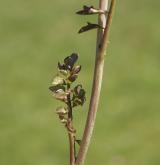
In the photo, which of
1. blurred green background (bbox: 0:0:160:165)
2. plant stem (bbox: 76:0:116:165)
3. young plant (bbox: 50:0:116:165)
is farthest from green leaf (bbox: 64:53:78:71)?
blurred green background (bbox: 0:0:160:165)

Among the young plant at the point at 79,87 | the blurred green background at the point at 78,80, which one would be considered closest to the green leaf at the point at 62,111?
the young plant at the point at 79,87

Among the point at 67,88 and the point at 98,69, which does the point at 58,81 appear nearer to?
the point at 67,88

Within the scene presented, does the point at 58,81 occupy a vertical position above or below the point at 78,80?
above

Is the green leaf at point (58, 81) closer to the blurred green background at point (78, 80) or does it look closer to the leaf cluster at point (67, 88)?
the leaf cluster at point (67, 88)

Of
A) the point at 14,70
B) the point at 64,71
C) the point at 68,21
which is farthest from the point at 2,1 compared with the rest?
the point at 64,71

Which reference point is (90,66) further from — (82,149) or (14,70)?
(82,149)

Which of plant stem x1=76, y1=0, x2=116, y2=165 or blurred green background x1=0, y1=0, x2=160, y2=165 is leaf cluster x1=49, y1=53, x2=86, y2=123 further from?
blurred green background x1=0, y1=0, x2=160, y2=165

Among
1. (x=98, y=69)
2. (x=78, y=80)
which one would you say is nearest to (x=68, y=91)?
(x=98, y=69)
